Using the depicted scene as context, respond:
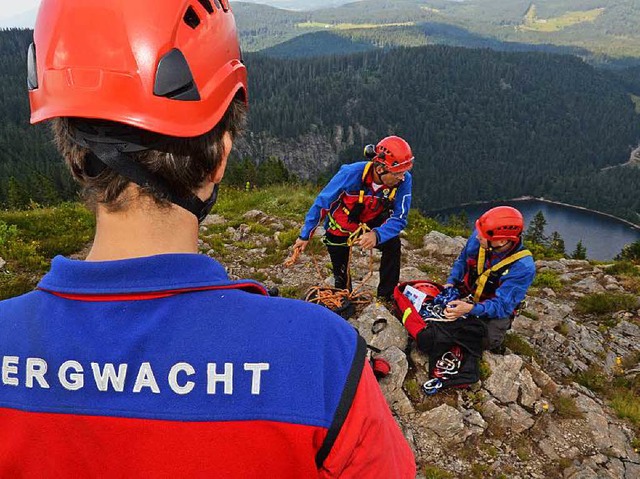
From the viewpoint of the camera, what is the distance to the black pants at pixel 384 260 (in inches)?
297

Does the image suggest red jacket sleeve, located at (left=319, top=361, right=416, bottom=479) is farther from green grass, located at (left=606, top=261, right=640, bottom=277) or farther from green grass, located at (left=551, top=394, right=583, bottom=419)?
green grass, located at (left=606, top=261, right=640, bottom=277)

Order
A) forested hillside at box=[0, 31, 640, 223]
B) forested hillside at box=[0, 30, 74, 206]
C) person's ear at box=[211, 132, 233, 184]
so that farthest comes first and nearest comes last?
forested hillside at box=[0, 31, 640, 223] < forested hillside at box=[0, 30, 74, 206] < person's ear at box=[211, 132, 233, 184]

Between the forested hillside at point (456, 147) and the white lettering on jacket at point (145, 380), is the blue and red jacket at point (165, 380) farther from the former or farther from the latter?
the forested hillside at point (456, 147)

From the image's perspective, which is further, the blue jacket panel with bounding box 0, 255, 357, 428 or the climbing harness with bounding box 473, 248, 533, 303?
the climbing harness with bounding box 473, 248, 533, 303

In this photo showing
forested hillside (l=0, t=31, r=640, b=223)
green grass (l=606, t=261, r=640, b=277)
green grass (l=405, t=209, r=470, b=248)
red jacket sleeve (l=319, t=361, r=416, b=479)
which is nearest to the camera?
red jacket sleeve (l=319, t=361, r=416, b=479)

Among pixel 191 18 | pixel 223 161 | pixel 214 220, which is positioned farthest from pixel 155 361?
pixel 214 220

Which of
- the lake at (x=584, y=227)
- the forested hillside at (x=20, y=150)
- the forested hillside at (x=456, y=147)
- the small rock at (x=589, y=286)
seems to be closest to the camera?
the small rock at (x=589, y=286)

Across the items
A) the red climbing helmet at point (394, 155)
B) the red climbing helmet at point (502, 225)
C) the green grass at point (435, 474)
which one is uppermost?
the red climbing helmet at point (394, 155)

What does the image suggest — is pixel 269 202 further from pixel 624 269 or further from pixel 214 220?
pixel 624 269

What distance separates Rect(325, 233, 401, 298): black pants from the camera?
7531 mm

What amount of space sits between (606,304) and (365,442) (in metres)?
10.7

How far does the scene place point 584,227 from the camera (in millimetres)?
127625

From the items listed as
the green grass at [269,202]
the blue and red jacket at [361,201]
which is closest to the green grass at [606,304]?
the blue and red jacket at [361,201]

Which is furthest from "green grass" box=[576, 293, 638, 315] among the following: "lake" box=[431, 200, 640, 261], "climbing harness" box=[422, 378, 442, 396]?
"lake" box=[431, 200, 640, 261]
